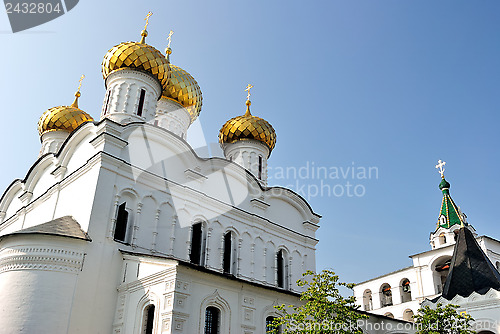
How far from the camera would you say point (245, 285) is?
973 cm

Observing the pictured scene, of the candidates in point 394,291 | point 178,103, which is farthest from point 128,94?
point 394,291

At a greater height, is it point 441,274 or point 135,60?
point 135,60

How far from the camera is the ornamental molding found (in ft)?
29.5

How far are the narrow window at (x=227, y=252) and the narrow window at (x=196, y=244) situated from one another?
2.69 feet

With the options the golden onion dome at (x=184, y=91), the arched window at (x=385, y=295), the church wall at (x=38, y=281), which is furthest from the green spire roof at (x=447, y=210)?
the church wall at (x=38, y=281)

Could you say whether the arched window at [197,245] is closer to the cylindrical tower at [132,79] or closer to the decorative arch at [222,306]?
the decorative arch at [222,306]

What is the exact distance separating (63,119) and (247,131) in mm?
6933

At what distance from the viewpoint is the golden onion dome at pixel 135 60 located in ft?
44.9

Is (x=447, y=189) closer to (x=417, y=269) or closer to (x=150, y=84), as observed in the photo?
(x=417, y=269)

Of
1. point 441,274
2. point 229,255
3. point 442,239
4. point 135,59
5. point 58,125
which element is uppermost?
point 135,59

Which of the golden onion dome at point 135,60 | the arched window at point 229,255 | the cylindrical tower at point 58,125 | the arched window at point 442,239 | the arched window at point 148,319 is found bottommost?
the arched window at point 148,319

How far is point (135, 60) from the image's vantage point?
13.7 m

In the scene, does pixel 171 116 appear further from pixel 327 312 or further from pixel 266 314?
pixel 327 312

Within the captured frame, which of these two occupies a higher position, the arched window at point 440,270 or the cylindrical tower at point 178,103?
the cylindrical tower at point 178,103
